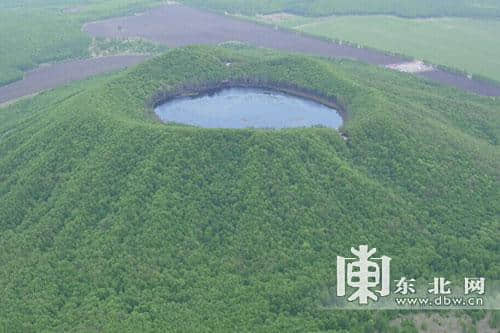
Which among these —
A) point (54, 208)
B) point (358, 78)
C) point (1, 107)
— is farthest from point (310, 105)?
point (1, 107)
